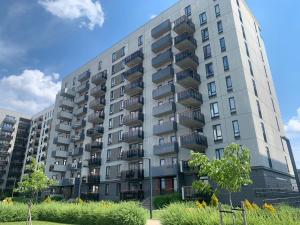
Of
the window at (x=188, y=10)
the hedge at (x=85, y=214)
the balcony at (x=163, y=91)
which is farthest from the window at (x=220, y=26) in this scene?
the hedge at (x=85, y=214)

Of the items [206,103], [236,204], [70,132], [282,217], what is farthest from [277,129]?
[70,132]

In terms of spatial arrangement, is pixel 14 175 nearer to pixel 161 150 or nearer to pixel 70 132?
pixel 70 132

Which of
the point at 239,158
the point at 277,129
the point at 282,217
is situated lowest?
the point at 282,217

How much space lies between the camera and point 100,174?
4412 centimetres

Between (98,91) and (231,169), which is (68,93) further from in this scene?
(231,169)

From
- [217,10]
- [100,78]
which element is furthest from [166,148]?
[100,78]

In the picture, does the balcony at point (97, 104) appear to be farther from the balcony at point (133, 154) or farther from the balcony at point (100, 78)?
the balcony at point (133, 154)

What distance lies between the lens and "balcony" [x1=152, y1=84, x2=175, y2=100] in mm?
36181

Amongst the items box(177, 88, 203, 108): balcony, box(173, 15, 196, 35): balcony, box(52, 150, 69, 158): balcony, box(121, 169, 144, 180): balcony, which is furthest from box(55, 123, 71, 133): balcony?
box(173, 15, 196, 35): balcony

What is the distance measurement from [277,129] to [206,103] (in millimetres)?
12462

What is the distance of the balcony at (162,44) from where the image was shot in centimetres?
3916

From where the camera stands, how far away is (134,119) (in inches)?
1560

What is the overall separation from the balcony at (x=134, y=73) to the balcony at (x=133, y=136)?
10.2 m

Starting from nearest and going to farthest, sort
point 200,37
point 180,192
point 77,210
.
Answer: point 77,210 < point 180,192 < point 200,37
